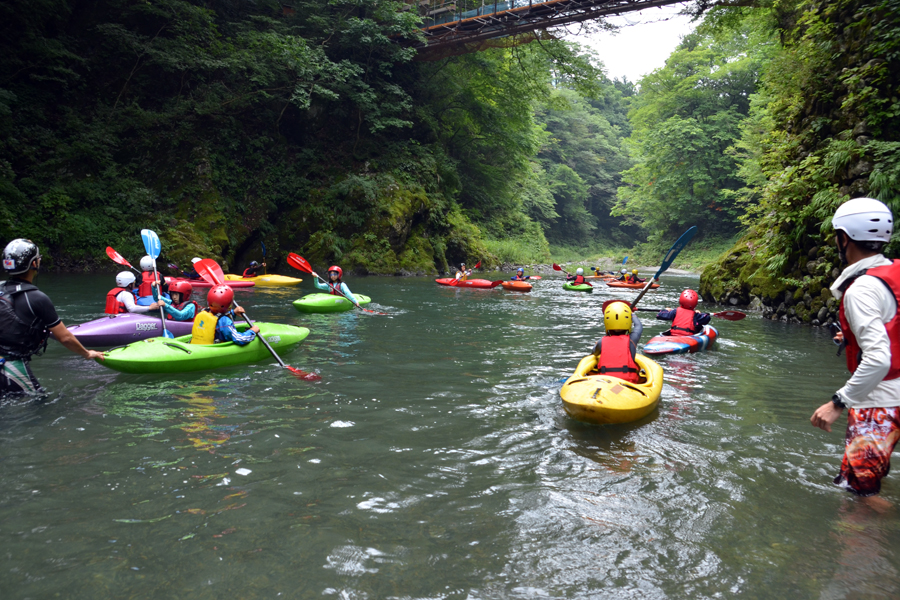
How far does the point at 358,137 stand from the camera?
2059cm

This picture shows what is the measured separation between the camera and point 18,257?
12.2 ft

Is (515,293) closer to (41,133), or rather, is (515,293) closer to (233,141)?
(233,141)

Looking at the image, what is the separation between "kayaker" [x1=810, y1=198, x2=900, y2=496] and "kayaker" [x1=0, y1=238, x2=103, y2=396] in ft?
15.6

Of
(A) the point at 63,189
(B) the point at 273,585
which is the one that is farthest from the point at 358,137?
(B) the point at 273,585

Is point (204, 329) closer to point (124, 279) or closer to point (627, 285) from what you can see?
point (124, 279)

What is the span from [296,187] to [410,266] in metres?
5.03

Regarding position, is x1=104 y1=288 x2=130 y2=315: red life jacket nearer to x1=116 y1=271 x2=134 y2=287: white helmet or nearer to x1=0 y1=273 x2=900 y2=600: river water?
x1=116 y1=271 x2=134 y2=287: white helmet

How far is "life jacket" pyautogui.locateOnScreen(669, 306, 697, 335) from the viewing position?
762cm

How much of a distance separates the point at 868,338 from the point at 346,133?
804 inches

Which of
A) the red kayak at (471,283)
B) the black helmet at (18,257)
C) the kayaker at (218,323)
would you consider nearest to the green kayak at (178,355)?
the kayaker at (218,323)

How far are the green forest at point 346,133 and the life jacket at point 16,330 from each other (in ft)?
30.3

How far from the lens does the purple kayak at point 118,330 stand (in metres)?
6.36

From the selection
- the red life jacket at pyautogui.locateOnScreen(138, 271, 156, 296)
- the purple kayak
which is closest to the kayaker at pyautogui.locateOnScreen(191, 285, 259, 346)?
the purple kayak

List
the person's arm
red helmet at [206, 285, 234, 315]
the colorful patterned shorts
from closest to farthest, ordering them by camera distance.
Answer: the colorful patterned shorts → the person's arm → red helmet at [206, 285, 234, 315]
